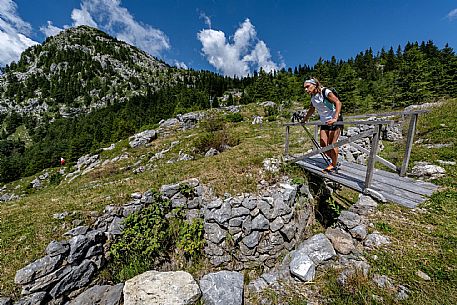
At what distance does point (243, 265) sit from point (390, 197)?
4.42m

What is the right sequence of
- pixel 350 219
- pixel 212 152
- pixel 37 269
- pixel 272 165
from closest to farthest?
pixel 37 269 < pixel 350 219 < pixel 272 165 < pixel 212 152

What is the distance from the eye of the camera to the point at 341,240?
162 inches

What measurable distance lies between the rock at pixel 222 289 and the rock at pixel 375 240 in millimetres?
2742

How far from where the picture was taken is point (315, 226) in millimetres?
6535

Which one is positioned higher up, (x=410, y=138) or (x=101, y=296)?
(x=410, y=138)

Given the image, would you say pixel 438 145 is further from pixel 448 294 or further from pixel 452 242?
pixel 448 294

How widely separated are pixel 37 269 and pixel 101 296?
1.55 m

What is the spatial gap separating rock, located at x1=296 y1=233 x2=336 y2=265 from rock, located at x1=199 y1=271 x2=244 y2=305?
158 cm

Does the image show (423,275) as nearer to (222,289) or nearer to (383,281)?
(383,281)

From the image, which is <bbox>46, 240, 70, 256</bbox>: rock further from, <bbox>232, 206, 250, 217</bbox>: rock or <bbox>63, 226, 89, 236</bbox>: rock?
<bbox>232, 206, 250, 217</bbox>: rock

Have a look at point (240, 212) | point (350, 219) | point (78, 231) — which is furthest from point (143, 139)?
point (350, 219)

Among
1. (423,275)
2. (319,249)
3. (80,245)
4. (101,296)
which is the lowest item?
(101,296)

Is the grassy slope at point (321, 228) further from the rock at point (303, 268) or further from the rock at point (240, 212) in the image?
the rock at point (240, 212)

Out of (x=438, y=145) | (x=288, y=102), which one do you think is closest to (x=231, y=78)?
(x=288, y=102)
